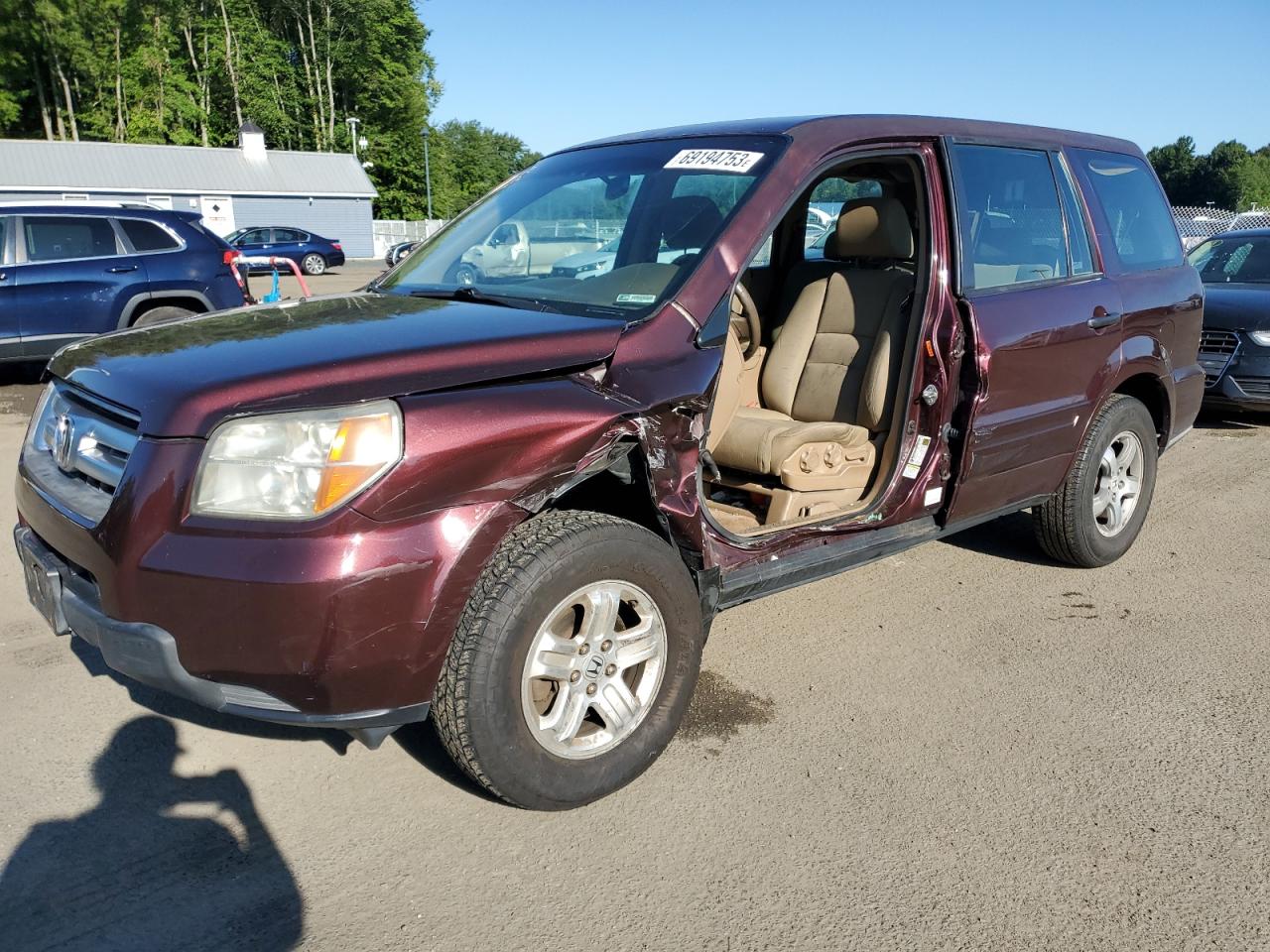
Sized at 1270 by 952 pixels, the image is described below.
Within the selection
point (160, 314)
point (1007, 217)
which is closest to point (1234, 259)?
point (1007, 217)

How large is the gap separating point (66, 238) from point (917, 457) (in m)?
9.18

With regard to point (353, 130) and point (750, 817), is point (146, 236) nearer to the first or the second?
point (750, 817)

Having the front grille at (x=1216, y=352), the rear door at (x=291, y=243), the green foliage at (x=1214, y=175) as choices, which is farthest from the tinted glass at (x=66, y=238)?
the green foliage at (x=1214, y=175)

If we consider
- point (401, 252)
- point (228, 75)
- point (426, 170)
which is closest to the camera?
point (401, 252)

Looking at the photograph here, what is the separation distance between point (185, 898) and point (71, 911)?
261mm

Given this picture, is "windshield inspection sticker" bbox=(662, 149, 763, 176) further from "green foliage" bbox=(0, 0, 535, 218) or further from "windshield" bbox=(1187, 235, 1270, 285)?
"green foliage" bbox=(0, 0, 535, 218)

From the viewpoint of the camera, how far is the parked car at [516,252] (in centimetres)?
354

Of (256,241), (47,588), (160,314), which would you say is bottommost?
(47,588)

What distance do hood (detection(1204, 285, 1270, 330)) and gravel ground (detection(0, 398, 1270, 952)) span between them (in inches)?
193

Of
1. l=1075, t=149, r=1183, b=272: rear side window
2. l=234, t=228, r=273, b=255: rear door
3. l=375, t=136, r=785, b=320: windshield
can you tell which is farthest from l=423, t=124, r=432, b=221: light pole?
l=375, t=136, r=785, b=320: windshield

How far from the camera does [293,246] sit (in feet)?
102

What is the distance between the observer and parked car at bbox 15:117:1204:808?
234 centimetres

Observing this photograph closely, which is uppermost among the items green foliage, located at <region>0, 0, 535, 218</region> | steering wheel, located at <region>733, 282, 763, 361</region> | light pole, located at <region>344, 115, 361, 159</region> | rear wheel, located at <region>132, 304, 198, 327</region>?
green foliage, located at <region>0, 0, 535, 218</region>

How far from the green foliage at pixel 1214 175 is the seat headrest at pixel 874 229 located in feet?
269
